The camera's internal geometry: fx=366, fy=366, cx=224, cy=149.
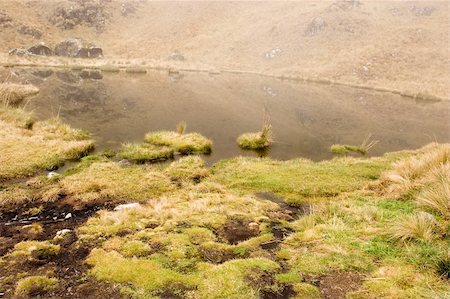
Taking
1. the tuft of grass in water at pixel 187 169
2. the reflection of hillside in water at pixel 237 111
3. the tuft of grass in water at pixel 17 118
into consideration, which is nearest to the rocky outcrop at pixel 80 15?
the reflection of hillside in water at pixel 237 111

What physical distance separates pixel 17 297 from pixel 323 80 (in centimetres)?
6784

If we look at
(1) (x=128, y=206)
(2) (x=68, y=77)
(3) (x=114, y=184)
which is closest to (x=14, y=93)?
(2) (x=68, y=77)

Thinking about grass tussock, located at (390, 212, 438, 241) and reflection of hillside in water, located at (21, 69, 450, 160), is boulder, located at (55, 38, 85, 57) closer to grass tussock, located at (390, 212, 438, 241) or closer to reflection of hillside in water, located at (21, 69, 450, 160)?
reflection of hillside in water, located at (21, 69, 450, 160)

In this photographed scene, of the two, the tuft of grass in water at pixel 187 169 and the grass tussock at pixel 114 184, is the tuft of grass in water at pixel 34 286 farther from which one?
the tuft of grass in water at pixel 187 169

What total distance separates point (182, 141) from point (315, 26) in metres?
81.0

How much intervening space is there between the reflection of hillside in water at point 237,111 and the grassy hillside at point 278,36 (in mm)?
15742

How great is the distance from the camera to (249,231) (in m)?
14.2

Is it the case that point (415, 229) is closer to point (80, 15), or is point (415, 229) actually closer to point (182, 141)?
point (182, 141)

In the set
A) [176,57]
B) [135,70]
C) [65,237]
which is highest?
[65,237]

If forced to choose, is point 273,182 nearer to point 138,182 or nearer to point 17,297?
point 138,182

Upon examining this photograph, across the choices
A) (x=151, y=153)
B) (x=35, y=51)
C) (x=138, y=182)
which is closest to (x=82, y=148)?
(x=151, y=153)

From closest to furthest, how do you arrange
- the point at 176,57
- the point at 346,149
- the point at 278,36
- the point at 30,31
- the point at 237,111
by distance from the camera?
the point at 346,149 → the point at 237,111 → the point at 176,57 → the point at 30,31 → the point at 278,36

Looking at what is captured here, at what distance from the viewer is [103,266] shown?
10883 millimetres

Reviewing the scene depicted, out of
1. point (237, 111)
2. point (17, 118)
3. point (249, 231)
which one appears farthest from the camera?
point (237, 111)
